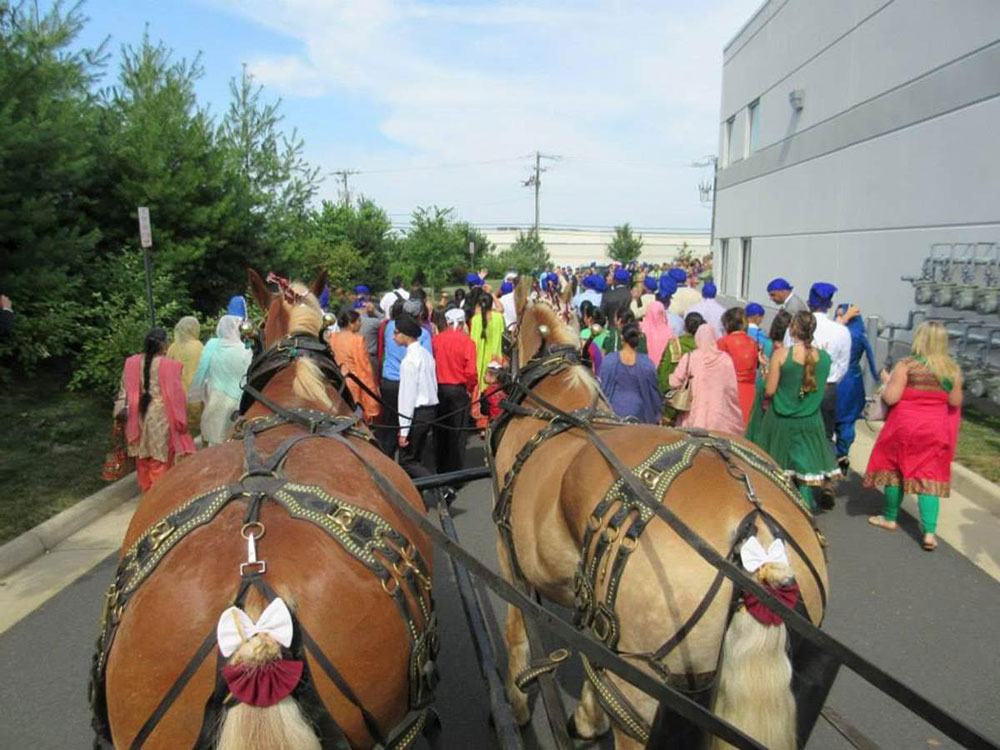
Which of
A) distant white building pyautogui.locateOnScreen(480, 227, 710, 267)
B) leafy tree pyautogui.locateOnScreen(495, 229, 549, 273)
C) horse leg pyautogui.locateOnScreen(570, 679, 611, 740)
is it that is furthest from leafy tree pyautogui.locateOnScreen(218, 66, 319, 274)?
distant white building pyautogui.locateOnScreen(480, 227, 710, 267)

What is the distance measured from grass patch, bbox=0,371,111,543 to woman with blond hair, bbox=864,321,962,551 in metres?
7.44

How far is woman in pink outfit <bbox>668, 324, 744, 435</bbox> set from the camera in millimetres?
5781

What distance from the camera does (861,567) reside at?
17.9 ft

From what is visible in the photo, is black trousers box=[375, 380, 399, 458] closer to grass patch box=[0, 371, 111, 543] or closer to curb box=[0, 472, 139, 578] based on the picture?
curb box=[0, 472, 139, 578]

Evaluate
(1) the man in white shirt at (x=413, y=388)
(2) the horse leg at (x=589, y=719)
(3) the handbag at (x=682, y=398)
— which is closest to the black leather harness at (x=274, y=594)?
(2) the horse leg at (x=589, y=719)

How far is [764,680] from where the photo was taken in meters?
2.12

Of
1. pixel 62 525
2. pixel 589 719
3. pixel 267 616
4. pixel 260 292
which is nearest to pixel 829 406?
pixel 589 719

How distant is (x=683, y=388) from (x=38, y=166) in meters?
8.88

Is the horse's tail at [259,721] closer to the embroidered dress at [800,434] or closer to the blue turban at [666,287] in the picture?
the embroidered dress at [800,434]

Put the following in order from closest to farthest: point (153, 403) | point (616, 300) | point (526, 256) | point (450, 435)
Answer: point (153, 403) → point (450, 435) → point (616, 300) → point (526, 256)

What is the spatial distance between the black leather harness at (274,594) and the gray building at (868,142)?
9.42 m

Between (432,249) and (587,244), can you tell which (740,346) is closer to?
(432,249)

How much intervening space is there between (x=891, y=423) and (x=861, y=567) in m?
1.22

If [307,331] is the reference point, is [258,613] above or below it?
below
